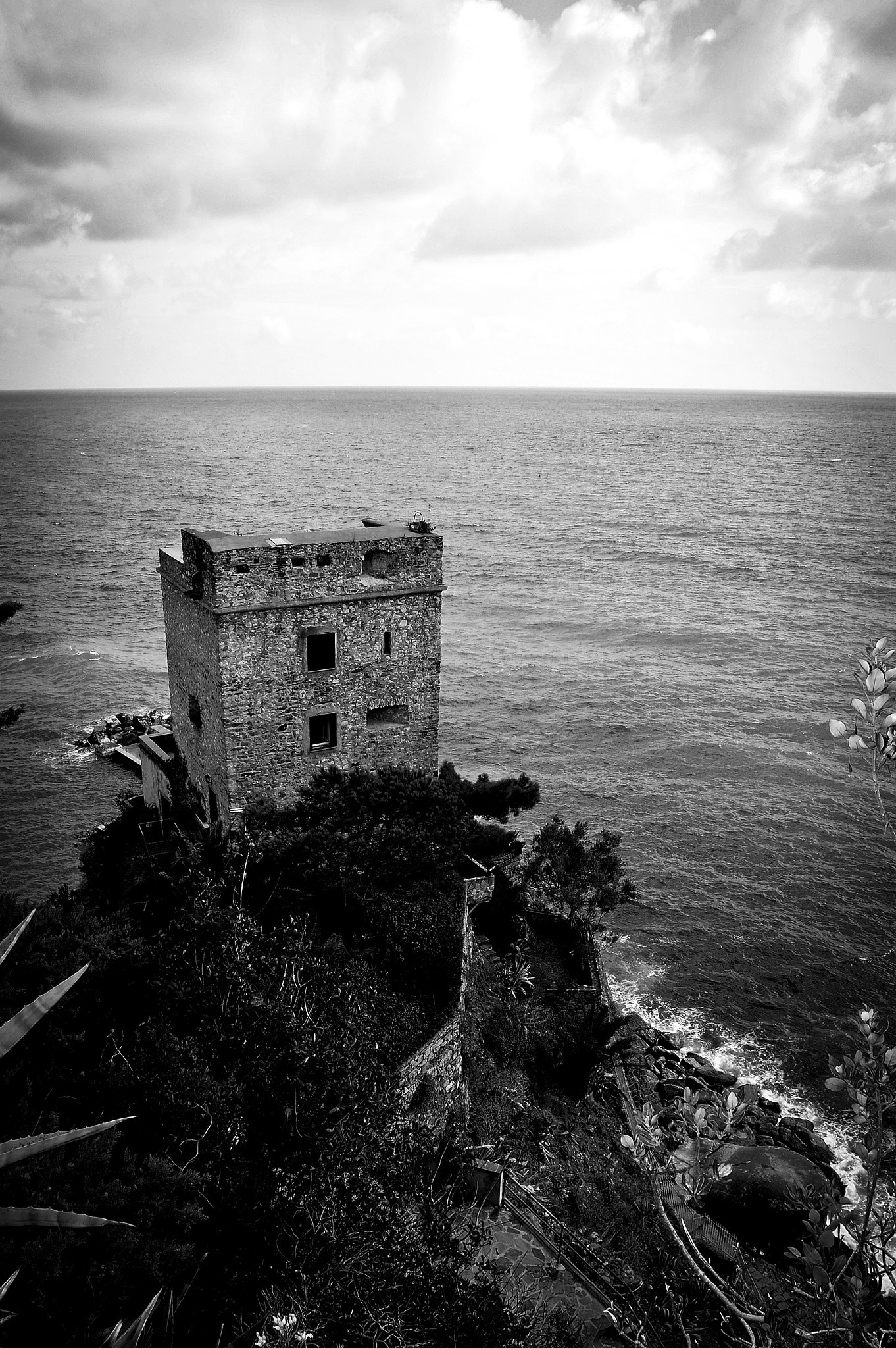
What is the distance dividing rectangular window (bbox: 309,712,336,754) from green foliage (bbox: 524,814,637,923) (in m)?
9.08

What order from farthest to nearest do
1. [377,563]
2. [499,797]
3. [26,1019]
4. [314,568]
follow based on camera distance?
[499,797], [377,563], [314,568], [26,1019]

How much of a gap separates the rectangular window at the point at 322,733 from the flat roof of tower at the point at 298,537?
14.7ft

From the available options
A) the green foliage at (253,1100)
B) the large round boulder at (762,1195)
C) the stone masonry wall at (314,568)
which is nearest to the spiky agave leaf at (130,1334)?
the green foliage at (253,1100)

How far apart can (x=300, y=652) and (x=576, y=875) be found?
12386 mm

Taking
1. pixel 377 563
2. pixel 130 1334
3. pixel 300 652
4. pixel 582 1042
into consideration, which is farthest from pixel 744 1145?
pixel 130 1334

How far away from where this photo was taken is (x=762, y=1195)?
2014 centimetres

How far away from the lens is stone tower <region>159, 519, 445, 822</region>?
2152cm

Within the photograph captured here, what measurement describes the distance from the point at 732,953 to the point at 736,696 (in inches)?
931

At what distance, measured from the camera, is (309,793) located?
22.0m

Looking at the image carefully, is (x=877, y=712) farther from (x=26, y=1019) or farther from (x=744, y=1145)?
(x=744, y=1145)

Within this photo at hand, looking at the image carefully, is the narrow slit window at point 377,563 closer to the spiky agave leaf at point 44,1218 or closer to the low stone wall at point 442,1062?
the low stone wall at point 442,1062

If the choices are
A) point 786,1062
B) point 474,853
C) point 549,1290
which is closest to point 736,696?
point 786,1062

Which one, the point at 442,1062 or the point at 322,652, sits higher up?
the point at 322,652

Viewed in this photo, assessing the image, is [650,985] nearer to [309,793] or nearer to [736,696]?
[309,793]
